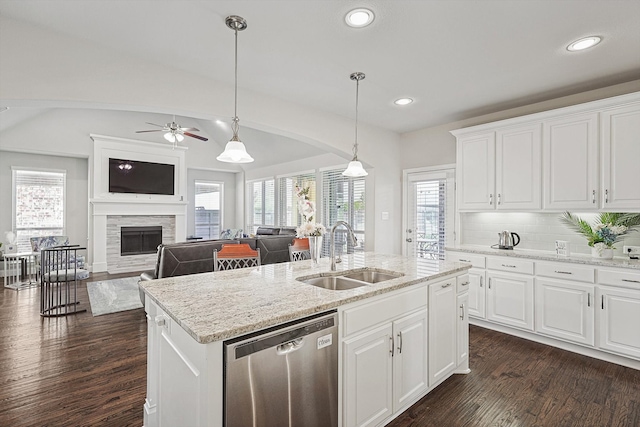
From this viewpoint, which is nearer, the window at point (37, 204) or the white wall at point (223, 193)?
the window at point (37, 204)

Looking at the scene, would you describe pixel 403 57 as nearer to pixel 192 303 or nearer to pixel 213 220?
pixel 192 303

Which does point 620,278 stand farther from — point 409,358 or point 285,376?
point 285,376

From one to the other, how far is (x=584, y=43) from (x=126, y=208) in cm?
805

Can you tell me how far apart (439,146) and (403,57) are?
2365 millimetres

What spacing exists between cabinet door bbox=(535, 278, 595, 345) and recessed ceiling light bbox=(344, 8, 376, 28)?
3067mm

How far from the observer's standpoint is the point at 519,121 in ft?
12.0

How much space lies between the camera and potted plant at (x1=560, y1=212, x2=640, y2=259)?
10.2 ft

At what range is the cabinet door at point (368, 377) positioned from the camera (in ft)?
5.85

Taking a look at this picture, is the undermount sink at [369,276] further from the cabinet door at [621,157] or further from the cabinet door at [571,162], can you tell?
the cabinet door at [621,157]

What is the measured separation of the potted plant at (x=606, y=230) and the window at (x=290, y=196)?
4575 millimetres

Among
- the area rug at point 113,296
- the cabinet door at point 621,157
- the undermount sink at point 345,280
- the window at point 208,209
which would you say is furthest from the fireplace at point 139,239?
the cabinet door at point 621,157

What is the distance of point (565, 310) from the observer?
10.4 ft

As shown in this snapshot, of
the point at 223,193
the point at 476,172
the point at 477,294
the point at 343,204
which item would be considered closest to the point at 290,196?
the point at 343,204

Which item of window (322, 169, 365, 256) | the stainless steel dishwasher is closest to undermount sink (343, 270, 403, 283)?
the stainless steel dishwasher
